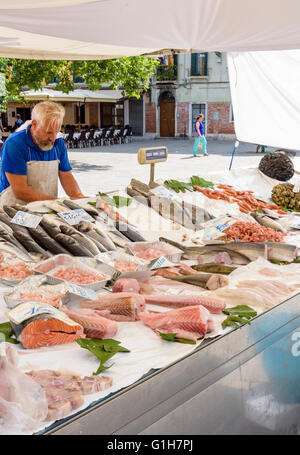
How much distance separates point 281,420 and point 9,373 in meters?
1.69

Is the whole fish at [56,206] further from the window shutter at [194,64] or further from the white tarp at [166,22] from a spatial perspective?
the window shutter at [194,64]

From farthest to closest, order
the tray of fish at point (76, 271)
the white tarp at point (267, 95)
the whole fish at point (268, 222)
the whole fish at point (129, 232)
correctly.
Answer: the white tarp at point (267, 95) → the whole fish at point (268, 222) → the whole fish at point (129, 232) → the tray of fish at point (76, 271)

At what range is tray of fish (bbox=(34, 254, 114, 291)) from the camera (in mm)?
2504

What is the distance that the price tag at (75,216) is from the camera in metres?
3.26

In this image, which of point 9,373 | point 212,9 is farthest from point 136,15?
point 9,373

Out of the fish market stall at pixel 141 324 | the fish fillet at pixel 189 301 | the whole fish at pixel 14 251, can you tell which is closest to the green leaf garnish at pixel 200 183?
the fish market stall at pixel 141 324

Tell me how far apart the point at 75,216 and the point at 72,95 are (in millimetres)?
19553

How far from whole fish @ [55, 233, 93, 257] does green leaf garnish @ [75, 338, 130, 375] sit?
0.95 metres

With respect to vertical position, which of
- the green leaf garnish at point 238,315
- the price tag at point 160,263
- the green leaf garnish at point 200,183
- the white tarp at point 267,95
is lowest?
the green leaf garnish at point 238,315

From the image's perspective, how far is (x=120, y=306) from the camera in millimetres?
2242

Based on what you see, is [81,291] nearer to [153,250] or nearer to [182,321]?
[182,321]

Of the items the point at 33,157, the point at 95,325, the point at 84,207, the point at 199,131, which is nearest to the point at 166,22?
the point at 84,207

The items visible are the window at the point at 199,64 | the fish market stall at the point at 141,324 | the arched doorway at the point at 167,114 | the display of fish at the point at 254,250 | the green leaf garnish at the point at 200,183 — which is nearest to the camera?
the fish market stall at the point at 141,324

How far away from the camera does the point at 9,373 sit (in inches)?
63.4
